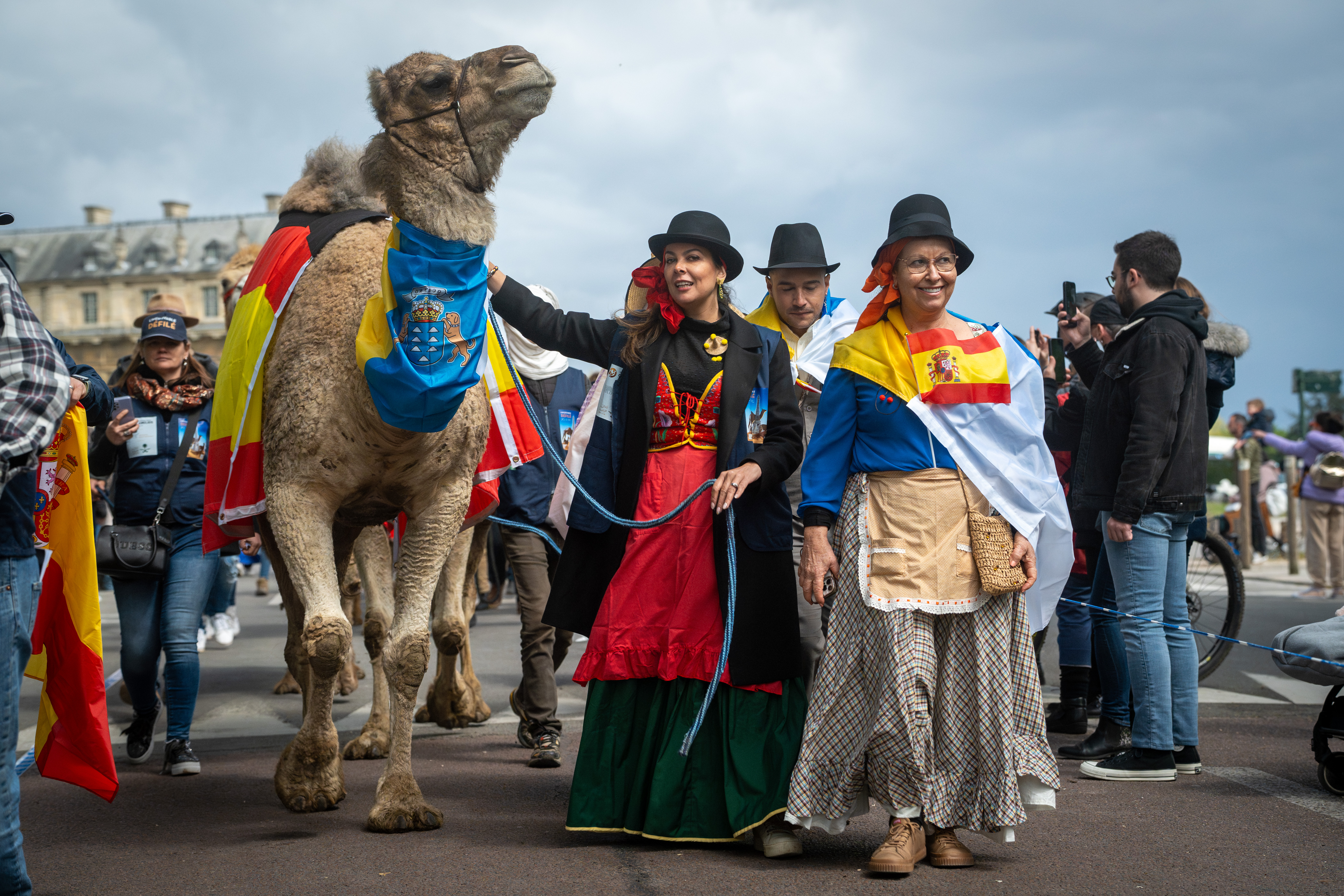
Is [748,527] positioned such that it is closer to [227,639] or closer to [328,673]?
[328,673]

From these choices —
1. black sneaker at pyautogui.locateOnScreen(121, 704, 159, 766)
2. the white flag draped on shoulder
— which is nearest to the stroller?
the white flag draped on shoulder

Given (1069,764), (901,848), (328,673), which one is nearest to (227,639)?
(328,673)

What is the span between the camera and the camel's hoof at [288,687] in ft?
26.9

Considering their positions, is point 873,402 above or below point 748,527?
above

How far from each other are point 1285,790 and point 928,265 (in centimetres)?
278

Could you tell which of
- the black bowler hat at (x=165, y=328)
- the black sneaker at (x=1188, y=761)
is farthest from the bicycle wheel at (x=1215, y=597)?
the black bowler hat at (x=165, y=328)

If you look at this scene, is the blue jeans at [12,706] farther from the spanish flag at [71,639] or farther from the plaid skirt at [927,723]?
the plaid skirt at [927,723]

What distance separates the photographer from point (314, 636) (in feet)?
14.5

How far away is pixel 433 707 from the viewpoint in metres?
6.86

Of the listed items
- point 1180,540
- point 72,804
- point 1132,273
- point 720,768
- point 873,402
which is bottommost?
point 72,804

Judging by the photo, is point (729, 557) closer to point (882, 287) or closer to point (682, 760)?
point (682, 760)

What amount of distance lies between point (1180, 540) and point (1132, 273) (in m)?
1.24

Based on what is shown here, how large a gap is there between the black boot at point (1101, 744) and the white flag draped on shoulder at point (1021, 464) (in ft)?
6.36

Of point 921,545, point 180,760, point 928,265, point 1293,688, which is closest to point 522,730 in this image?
point 180,760
